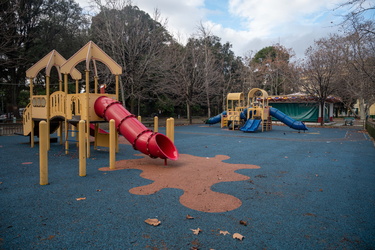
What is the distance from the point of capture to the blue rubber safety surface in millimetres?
3156

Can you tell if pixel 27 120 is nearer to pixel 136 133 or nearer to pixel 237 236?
pixel 136 133

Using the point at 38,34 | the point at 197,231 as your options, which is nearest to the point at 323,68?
the point at 197,231

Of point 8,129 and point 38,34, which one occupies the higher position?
point 38,34

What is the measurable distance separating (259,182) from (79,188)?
13.3 feet

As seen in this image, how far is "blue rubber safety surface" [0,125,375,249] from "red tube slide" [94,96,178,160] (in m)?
0.83

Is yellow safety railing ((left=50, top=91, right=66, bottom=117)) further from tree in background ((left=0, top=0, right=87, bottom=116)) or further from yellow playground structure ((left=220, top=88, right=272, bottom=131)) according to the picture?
tree in background ((left=0, top=0, right=87, bottom=116))

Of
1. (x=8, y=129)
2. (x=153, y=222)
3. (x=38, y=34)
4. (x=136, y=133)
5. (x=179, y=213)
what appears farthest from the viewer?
(x=38, y=34)

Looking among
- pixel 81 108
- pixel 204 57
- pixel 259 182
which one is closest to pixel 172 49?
pixel 204 57

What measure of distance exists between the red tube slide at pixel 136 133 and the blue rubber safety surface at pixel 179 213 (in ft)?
2.73

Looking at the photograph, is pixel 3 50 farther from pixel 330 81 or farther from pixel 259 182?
pixel 330 81

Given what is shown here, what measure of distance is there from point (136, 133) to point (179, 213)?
159 inches

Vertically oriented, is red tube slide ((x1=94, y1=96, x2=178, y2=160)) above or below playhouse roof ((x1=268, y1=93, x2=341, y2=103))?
below

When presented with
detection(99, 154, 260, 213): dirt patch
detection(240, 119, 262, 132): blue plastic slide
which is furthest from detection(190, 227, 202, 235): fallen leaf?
detection(240, 119, 262, 132): blue plastic slide

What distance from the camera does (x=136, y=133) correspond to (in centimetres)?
761
